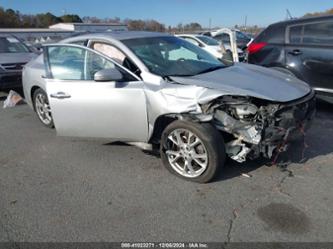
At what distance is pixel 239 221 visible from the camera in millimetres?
2842

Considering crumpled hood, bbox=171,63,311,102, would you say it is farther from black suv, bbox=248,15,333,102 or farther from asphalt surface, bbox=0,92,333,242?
black suv, bbox=248,15,333,102

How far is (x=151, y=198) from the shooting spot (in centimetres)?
325

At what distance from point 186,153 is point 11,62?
6.25 meters

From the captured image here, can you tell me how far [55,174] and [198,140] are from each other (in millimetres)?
1752

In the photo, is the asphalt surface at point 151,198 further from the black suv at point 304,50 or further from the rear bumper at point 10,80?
the rear bumper at point 10,80

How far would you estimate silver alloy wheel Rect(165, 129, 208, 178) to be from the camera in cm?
345

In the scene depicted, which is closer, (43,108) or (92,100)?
(92,100)

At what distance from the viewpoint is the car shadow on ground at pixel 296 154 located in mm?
3748

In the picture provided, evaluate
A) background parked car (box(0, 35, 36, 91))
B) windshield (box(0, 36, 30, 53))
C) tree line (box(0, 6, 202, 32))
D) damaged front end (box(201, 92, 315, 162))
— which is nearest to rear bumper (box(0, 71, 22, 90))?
background parked car (box(0, 35, 36, 91))

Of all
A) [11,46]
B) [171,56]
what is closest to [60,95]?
[171,56]

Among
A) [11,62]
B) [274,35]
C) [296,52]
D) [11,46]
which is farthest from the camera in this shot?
[11,46]

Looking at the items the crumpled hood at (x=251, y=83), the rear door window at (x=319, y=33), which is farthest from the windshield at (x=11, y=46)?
the rear door window at (x=319, y=33)

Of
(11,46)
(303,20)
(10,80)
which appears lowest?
(10,80)

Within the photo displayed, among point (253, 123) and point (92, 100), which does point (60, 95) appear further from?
point (253, 123)
